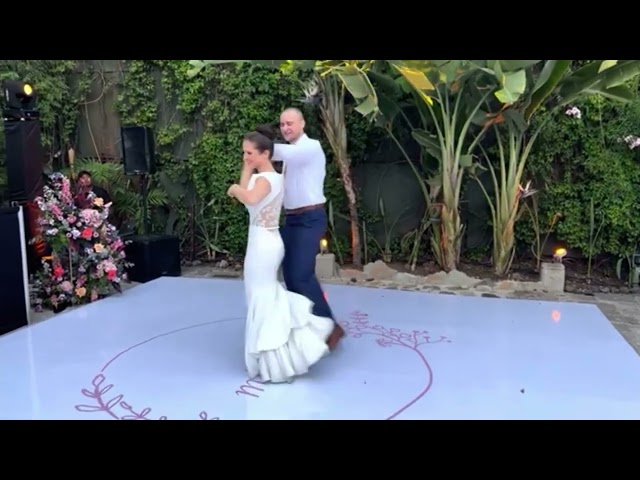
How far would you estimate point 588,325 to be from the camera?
3826 mm

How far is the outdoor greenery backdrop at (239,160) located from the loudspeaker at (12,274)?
2535 mm

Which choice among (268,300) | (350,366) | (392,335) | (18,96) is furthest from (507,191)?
(18,96)

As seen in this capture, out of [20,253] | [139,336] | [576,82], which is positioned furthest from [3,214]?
[576,82]

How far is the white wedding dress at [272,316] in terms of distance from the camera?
2.62 m

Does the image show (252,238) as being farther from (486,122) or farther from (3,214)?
(486,122)

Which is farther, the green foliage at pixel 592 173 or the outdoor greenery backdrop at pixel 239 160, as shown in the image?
the outdoor greenery backdrop at pixel 239 160

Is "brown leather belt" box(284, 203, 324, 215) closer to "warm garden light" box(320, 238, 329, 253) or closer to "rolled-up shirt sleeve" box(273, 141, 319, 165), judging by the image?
"rolled-up shirt sleeve" box(273, 141, 319, 165)

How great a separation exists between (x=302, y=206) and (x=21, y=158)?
311 centimetres

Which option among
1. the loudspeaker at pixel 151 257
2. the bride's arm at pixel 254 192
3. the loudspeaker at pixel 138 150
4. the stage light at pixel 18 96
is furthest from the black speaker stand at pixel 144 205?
the bride's arm at pixel 254 192

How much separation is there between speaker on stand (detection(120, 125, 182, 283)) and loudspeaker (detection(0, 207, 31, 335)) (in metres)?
1.52

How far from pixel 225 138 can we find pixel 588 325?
165 inches

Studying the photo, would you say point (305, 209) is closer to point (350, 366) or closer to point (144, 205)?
point (350, 366)

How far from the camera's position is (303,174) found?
3.02 metres

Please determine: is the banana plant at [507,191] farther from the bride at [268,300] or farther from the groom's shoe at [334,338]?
the bride at [268,300]
